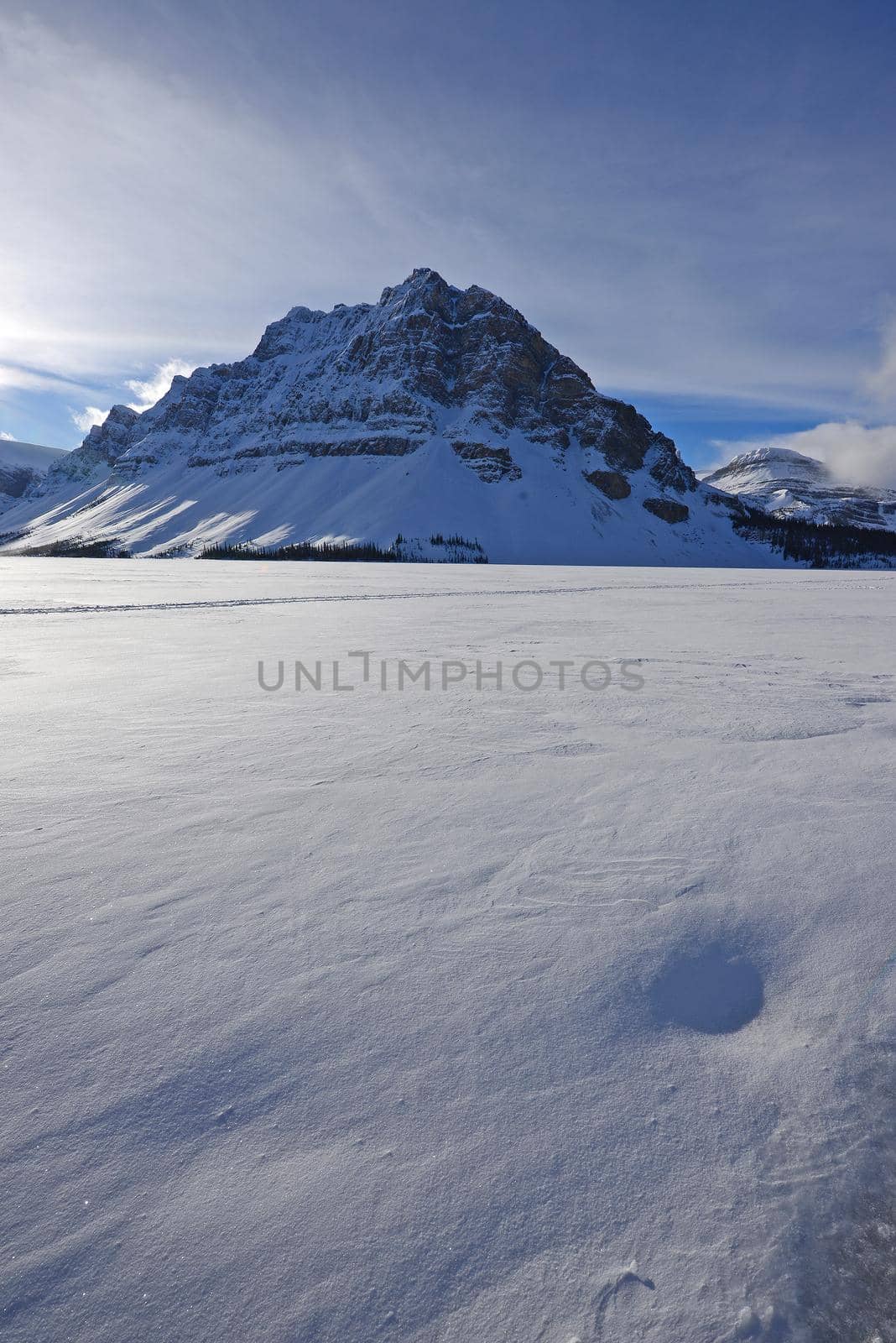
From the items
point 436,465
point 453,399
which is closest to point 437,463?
point 436,465

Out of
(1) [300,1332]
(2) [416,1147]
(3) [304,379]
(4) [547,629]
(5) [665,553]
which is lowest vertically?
(1) [300,1332]

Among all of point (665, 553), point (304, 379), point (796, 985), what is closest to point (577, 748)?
point (796, 985)

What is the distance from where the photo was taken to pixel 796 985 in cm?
199

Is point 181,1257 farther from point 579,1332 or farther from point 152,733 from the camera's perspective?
point 152,733

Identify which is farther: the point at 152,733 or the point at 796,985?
the point at 152,733

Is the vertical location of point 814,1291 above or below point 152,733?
below

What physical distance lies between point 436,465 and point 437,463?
1.30 meters

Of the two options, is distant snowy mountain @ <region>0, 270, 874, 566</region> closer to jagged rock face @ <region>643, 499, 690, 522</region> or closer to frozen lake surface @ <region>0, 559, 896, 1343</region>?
jagged rock face @ <region>643, 499, 690, 522</region>

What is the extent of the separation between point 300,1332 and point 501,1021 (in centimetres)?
84

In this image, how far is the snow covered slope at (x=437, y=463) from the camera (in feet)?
451

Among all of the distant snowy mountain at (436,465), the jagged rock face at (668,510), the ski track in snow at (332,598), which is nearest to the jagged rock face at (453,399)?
the distant snowy mountain at (436,465)

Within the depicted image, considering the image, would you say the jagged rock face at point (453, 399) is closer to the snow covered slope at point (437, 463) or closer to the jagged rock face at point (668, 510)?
the snow covered slope at point (437, 463)

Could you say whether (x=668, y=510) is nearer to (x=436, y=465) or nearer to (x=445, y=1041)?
(x=436, y=465)

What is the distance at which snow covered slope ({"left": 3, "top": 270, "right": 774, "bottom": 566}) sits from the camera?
138 metres
